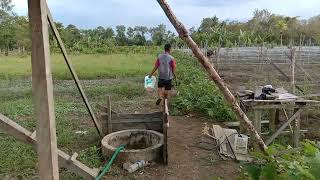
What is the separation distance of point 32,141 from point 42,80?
4.52 feet

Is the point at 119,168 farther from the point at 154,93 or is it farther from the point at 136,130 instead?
the point at 154,93

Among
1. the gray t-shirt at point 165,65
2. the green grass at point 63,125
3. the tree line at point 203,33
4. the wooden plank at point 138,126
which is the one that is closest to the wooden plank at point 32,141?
the green grass at point 63,125

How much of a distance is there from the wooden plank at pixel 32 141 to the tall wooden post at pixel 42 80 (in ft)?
3.62

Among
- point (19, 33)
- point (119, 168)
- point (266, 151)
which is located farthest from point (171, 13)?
point (19, 33)

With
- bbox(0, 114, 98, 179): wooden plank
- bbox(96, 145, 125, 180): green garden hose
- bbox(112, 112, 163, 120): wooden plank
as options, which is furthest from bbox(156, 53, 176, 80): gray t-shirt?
bbox(0, 114, 98, 179): wooden plank

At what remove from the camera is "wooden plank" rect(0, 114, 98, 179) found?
161 inches

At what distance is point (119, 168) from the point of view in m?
6.09

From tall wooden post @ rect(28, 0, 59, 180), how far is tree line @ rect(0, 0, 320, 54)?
27.5 m

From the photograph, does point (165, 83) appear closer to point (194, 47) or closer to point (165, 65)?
point (165, 65)

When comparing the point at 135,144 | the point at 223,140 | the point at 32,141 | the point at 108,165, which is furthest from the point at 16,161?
the point at 223,140

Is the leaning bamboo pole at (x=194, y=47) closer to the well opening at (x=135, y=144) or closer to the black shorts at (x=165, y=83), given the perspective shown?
the well opening at (x=135, y=144)

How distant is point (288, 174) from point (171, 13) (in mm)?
998

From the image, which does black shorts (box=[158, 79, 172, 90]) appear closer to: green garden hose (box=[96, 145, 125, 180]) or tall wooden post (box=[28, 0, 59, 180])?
green garden hose (box=[96, 145, 125, 180])

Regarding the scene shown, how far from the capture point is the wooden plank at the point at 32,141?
4090 millimetres
